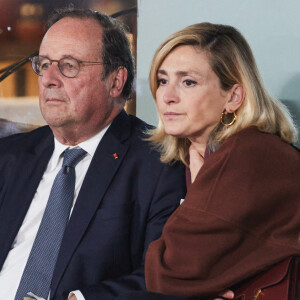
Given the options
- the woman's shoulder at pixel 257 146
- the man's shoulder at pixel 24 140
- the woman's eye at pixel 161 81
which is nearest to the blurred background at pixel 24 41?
the man's shoulder at pixel 24 140

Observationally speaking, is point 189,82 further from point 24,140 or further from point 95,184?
point 24,140

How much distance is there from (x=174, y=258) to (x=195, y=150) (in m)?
0.48

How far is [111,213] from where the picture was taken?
2016mm

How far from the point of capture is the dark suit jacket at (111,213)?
6.48 ft

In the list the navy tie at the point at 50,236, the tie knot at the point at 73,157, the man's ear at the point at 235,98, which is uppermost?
the man's ear at the point at 235,98

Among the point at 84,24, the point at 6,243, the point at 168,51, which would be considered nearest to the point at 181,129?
the point at 168,51

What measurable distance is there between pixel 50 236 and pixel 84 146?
348mm

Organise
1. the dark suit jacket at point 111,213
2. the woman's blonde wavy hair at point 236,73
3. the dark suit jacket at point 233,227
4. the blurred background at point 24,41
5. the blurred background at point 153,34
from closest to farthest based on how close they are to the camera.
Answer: the dark suit jacket at point 233,227
the woman's blonde wavy hair at point 236,73
the dark suit jacket at point 111,213
the blurred background at point 153,34
the blurred background at point 24,41

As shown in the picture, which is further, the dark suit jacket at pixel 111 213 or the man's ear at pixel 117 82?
the man's ear at pixel 117 82

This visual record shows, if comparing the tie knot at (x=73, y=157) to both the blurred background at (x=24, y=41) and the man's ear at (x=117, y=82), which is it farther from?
the blurred background at (x=24, y=41)

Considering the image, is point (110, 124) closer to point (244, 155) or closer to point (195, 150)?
point (195, 150)

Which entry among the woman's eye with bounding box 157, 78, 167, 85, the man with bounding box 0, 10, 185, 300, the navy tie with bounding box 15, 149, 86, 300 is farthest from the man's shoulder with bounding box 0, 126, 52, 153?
the woman's eye with bounding box 157, 78, 167, 85

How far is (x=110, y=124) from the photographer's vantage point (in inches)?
86.9

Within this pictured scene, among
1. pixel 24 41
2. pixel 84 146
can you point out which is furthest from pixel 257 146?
pixel 24 41
